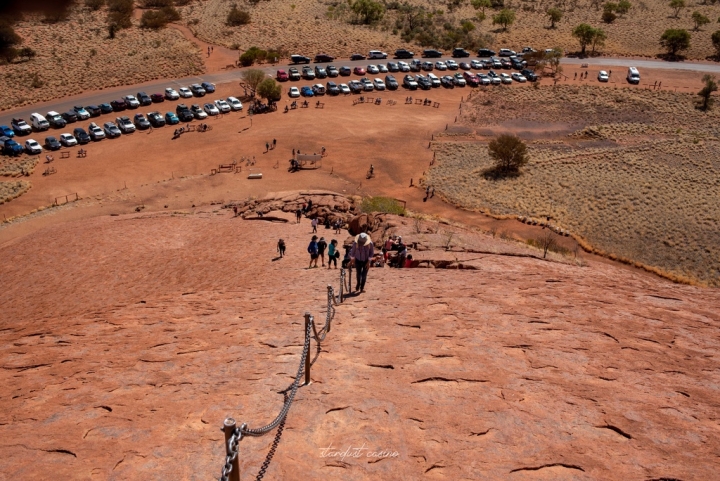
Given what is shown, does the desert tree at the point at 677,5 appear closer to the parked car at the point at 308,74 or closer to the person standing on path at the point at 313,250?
the parked car at the point at 308,74

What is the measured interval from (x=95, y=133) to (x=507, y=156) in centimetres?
3623

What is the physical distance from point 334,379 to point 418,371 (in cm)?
154

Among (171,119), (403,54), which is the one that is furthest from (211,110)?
(403,54)

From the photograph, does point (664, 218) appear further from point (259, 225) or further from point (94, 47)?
point (94, 47)

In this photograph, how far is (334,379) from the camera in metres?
9.49

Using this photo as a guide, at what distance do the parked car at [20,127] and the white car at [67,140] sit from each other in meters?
4.29

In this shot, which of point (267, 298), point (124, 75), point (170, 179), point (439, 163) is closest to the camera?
point (267, 298)

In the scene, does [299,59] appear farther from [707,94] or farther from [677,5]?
[677,5]

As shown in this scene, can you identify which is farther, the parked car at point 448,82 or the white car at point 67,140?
the parked car at point 448,82

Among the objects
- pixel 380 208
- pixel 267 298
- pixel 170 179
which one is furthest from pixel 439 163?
pixel 267 298

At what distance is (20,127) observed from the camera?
48.2 metres

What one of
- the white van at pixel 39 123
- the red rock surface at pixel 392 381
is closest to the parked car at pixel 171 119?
the white van at pixel 39 123

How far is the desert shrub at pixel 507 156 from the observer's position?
144 feet

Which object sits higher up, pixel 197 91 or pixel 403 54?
pixel 403 54
